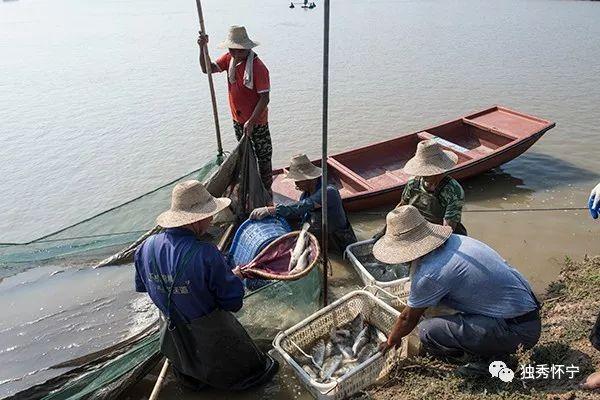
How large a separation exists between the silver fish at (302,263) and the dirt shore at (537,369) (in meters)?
1.24

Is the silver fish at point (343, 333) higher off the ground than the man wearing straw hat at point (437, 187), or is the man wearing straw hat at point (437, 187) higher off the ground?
the man wearing straw hat at point (437, 187)

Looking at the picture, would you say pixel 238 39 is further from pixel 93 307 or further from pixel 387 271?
pixel 93 307

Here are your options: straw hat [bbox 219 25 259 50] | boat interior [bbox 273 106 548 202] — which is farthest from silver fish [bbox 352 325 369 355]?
straw hat [bbox 219 25 259 50]

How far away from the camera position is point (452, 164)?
471cm

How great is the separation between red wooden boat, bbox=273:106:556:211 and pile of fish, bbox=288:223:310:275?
6.56ft

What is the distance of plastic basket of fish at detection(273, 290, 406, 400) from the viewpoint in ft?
12.7

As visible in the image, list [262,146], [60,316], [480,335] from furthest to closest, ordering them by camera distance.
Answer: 1. [262,146]
2. [60,316]
3. [480,335]

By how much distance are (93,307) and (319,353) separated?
259 centimetres

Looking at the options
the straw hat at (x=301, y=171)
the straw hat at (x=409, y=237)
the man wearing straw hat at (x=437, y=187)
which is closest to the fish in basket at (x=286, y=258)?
the straw hat at (x=301, y=171)

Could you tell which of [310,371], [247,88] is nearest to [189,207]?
[310,371]

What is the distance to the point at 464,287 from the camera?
3480 millimetres

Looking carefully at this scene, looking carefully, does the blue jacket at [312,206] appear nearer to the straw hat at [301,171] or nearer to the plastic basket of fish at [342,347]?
the straw hat at [301,171]

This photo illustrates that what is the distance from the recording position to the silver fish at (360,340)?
170 inches

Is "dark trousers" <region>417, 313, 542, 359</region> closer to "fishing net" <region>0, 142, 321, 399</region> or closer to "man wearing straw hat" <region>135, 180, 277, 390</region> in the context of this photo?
"fishing net" <region>0, 142, 321, 399</region>
